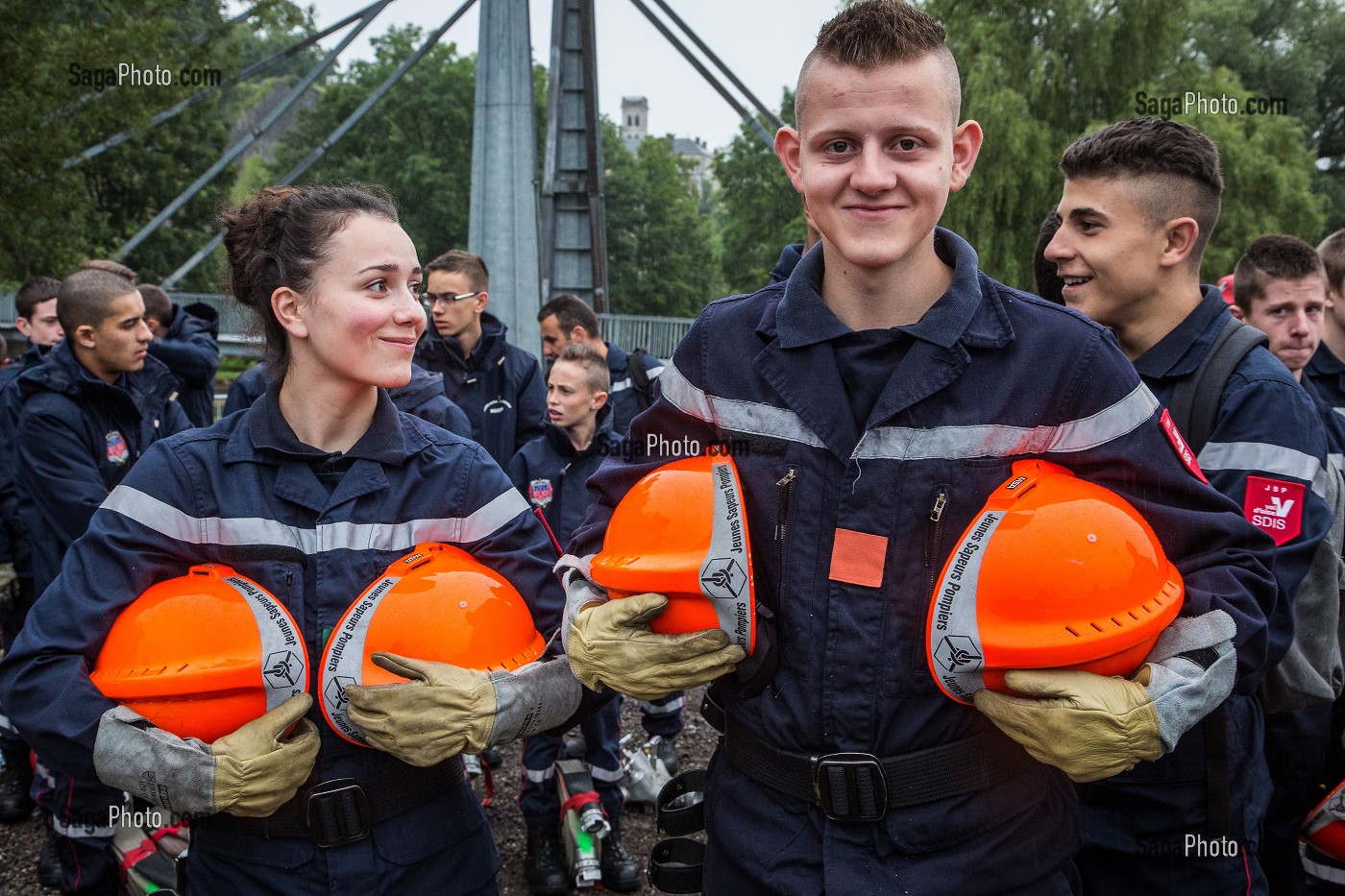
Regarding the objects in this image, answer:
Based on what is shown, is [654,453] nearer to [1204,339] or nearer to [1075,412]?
[1075,412]

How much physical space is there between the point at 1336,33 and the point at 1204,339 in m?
42.0

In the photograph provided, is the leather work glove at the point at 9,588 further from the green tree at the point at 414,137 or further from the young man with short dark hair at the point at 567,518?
the green tree at the point at 414,137

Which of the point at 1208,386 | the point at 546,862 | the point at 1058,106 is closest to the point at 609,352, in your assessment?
the point at 546,862

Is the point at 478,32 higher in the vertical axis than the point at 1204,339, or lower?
higher

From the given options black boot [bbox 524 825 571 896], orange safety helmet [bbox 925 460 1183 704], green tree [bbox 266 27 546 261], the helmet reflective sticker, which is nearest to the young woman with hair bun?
the helmet reflective sticker

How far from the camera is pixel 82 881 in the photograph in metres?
4.25

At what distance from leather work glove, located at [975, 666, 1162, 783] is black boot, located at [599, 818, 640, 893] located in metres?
3.20

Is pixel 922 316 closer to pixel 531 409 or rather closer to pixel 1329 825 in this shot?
pixel 1329 825

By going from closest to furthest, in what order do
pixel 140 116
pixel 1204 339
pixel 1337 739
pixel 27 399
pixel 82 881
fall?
1. pixel 1204 339
2. pixel 1337 739
3. pixel 82 881
4. pixel 27 399
5. pixel 140 116

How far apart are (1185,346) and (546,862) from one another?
3488 mm

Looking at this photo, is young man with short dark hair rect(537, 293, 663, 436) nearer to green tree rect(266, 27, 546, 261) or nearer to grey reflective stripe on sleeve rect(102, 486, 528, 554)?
grey reflective stripe on sleeve rect(102, 486, 528, 554)

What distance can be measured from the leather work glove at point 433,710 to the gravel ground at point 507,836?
2.83 m

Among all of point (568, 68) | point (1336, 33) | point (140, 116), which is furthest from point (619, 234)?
point (140, 116)

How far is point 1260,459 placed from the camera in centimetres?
264
